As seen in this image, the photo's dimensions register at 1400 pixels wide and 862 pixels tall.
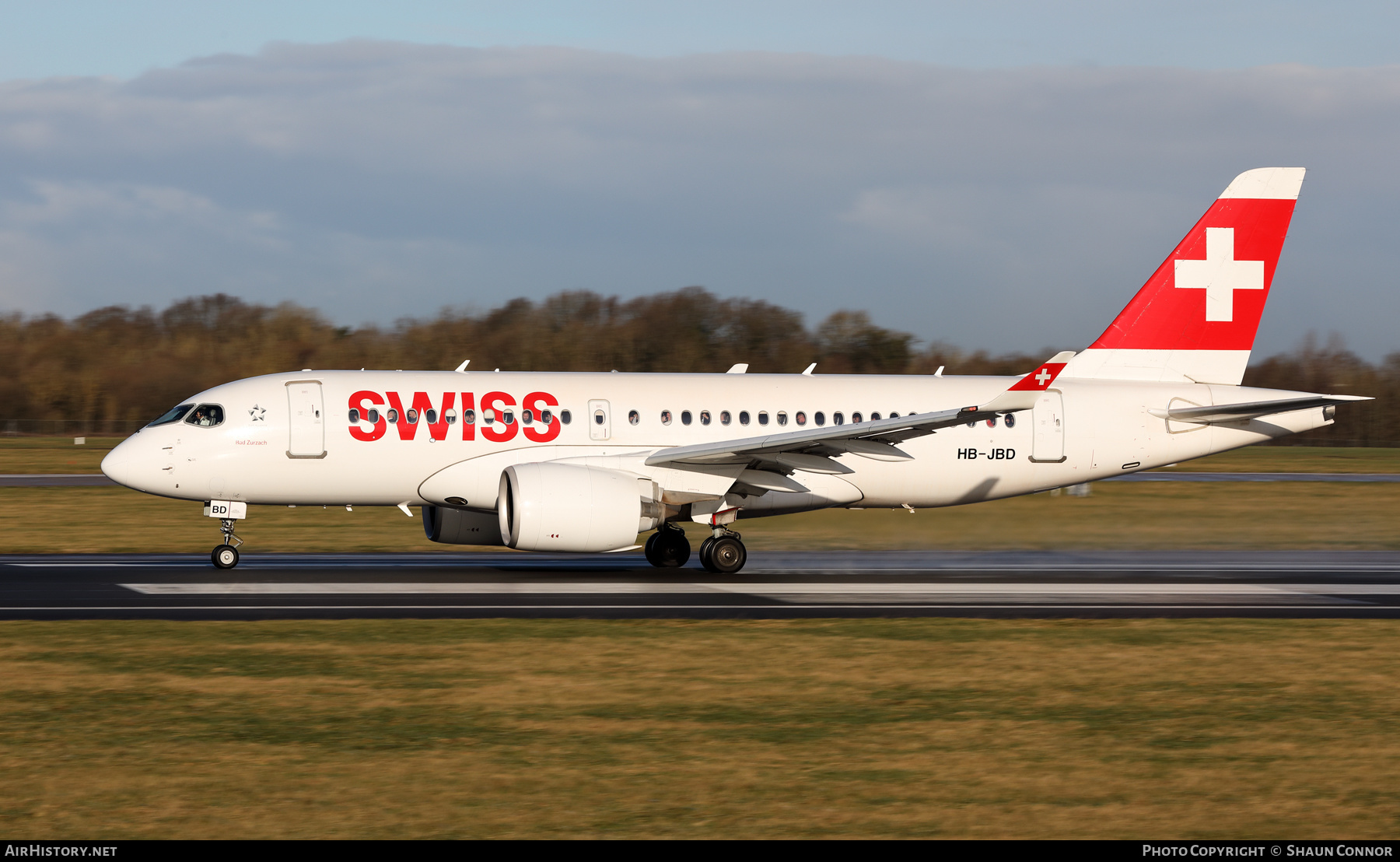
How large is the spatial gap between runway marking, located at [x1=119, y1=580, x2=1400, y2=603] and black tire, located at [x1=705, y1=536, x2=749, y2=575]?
66.4 inches

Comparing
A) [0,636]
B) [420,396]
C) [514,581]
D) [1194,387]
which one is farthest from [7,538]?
[1194,387]

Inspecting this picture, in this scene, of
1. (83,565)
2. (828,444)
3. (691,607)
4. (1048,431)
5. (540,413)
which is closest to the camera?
(691,607)

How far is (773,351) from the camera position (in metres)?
79.2

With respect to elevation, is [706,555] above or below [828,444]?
below

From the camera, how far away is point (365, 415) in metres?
22.9

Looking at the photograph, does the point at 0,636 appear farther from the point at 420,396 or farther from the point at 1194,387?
the point at 1194,387

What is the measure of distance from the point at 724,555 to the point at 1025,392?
5717 mm

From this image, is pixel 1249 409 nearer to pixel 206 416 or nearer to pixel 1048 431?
pixel 1048 431

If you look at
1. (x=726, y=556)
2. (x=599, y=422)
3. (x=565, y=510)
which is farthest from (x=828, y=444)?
(x=565, y=510)

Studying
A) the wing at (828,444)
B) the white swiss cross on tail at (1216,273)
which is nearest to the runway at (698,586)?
the wing at (828,444)

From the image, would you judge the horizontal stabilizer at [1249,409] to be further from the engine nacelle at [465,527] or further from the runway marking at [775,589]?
the engine nacelle at [465,527]

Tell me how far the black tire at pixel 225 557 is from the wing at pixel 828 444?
7.06 m

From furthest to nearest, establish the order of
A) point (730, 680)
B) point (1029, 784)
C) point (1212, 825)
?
point (730, 680)
point (1029, 784)
point (1212, 825)
